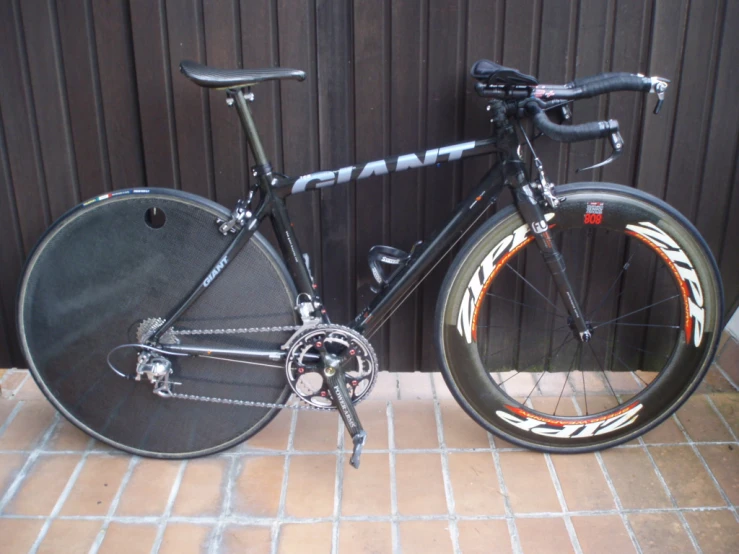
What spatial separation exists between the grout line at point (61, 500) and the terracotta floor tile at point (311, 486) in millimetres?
765

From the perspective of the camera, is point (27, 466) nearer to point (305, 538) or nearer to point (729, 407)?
point (305, 538)

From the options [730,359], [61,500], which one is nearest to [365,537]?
[61,500]

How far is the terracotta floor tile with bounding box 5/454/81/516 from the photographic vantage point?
8.15 ft

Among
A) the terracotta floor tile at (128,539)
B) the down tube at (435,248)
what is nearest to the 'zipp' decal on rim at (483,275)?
the down tube at (435,248)

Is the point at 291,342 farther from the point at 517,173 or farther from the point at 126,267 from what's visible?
the point at 517,173

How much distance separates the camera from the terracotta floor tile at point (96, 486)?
2480 millimetres

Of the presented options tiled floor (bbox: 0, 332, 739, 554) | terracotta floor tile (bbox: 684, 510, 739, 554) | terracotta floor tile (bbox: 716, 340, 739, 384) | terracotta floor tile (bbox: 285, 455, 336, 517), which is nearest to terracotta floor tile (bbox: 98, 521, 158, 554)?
tiled floor (bbox: 0, 332, 739, 554)

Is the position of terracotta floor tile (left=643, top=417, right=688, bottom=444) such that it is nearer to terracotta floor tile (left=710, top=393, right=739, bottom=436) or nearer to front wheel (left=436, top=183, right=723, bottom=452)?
front wheel (left=436, top=183, right=723, bottom=452)

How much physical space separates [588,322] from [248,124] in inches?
53.6

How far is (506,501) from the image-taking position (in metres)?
2.52

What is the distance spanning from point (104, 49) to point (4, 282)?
3.57 feet

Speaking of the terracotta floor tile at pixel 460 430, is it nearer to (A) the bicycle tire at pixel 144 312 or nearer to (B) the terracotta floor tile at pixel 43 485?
(A) the bicycle tire at pixel 144 312

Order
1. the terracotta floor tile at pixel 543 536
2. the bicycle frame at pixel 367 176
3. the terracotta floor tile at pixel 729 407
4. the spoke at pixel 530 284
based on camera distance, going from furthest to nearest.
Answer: the spoke at pixel 530 284 → the terracotta floor tile at pixel 729 407 → the bicycle frame at pixel 367 176 → the terracotta floor tile at pixel 543 536

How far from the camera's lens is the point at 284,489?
101 inches
